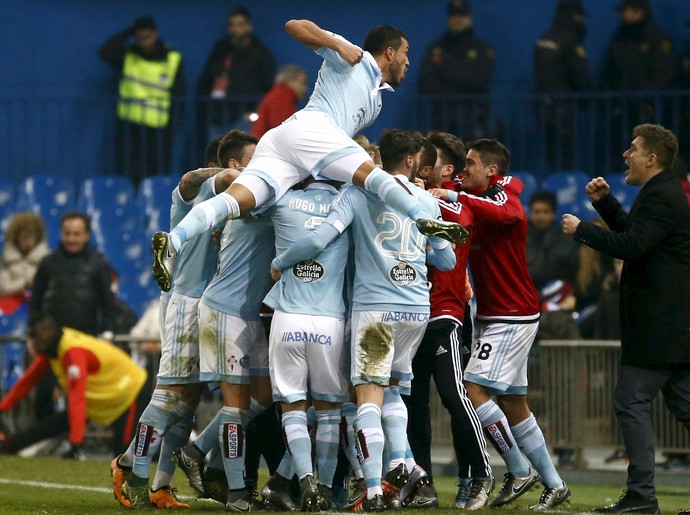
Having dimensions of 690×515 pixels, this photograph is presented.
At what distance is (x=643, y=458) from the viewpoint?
770 centimetres

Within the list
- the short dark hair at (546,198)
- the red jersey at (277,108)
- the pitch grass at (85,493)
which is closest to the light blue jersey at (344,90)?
the pitch grass at (85,493)

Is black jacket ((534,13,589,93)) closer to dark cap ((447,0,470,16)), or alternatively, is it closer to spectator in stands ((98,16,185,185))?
dark cap ((447,0,470,16))

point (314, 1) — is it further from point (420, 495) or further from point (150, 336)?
point (420, 495)

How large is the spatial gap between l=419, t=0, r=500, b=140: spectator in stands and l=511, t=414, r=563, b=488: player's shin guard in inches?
273

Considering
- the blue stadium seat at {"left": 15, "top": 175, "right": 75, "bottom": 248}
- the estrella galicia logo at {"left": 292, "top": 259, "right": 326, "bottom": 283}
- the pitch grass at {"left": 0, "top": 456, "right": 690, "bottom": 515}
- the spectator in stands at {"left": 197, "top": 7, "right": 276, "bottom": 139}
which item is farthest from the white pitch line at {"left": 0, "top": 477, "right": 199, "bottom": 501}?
the spectator in stands at {"left": 197, "top": 7, "right": 276, "bottom": 139}

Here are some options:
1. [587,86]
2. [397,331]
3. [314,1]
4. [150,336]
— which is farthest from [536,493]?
[314,1]

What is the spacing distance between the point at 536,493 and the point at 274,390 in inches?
127

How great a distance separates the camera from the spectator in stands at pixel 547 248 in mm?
13367

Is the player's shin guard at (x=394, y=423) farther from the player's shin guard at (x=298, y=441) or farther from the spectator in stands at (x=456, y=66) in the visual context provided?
the spectator in stands at (x=456, y=66)

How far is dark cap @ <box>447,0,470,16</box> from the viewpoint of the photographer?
1538 centimetres

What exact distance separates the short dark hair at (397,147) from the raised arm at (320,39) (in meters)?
0.49

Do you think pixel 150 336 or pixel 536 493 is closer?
pixel 536 493

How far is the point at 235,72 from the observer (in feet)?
52.6

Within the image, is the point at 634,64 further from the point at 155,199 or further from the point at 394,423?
the point at 394,423
